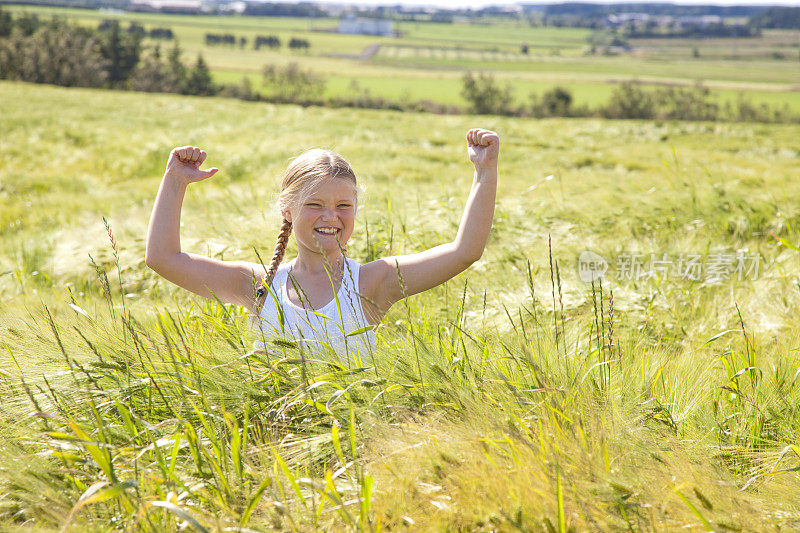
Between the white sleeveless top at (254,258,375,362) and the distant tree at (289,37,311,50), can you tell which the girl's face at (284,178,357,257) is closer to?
the white sleeveless top at (254,258,375,362)

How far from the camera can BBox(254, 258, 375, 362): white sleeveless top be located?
2352 millimetres

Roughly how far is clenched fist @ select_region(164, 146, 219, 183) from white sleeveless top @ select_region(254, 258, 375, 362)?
24.0 inches

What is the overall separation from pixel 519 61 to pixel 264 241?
131887 mm

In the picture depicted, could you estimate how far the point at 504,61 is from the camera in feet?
414

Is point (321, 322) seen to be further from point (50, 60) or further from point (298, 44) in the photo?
point (298, 44)

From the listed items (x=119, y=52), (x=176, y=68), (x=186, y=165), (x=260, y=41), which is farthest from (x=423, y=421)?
(x=260, y=41)

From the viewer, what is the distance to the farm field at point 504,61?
262 feet

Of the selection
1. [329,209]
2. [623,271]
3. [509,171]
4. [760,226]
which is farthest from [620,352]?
[509,171]

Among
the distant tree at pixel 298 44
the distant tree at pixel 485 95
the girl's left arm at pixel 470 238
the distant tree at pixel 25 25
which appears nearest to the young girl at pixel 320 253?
the girl's left arm at pixel 470 238

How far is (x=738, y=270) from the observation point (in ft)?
15.4

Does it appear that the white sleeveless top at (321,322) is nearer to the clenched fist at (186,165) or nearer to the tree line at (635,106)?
the clenched fist at (186,165)

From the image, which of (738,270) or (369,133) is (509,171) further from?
(738,270)

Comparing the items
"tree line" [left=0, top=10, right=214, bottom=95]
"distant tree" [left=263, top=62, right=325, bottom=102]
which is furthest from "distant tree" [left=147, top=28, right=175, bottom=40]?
"distant tree" [left=263, top=62, right=325, bottom=102]

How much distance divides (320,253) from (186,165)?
779mm
